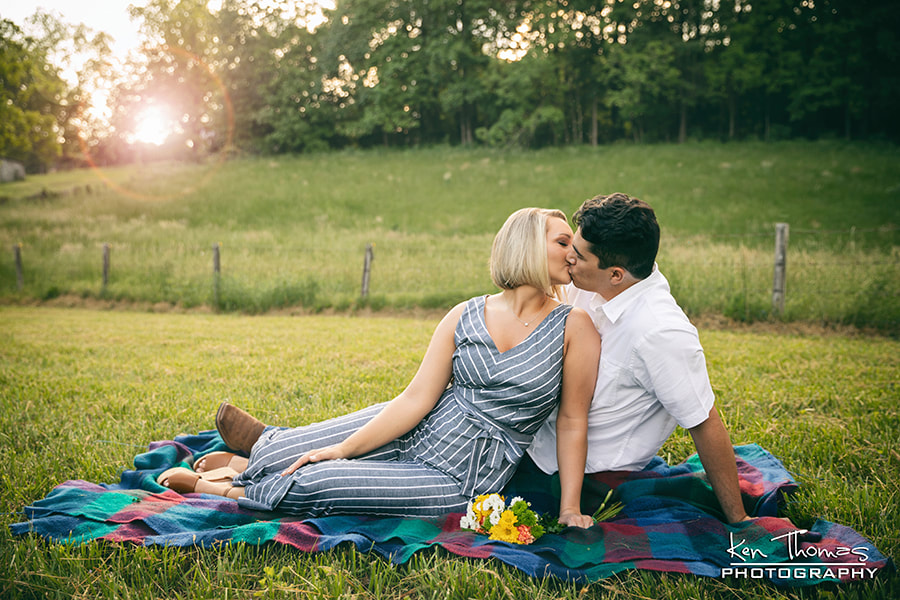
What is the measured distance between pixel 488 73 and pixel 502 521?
41.6 meters

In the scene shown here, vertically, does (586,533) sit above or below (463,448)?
below

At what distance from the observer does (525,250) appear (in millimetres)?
2627

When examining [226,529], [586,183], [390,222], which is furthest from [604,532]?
[586,183]

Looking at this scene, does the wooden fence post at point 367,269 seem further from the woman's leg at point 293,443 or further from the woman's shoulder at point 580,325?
the woman's shoulder at point 580,325

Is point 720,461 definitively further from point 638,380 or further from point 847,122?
point 847,122

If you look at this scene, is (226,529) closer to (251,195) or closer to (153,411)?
(153,411)

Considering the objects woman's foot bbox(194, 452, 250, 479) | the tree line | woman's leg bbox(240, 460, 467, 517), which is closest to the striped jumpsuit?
woman's leg bbox(240, 460, 467, 517)

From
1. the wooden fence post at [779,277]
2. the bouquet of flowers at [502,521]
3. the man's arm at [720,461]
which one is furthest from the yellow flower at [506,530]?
the wooden fence post at [779,277]

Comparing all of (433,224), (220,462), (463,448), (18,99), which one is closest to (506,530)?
(463,448)

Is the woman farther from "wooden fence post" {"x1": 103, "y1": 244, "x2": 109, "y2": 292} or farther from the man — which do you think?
"wooden fence post" {"x1": 103, "y1": 244, "x2": 109, "y2": 292}

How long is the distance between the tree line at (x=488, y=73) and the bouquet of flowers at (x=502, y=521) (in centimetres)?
3279

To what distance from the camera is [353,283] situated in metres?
12.5

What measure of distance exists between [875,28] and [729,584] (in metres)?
44.5

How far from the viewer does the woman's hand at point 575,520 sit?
253 cm
